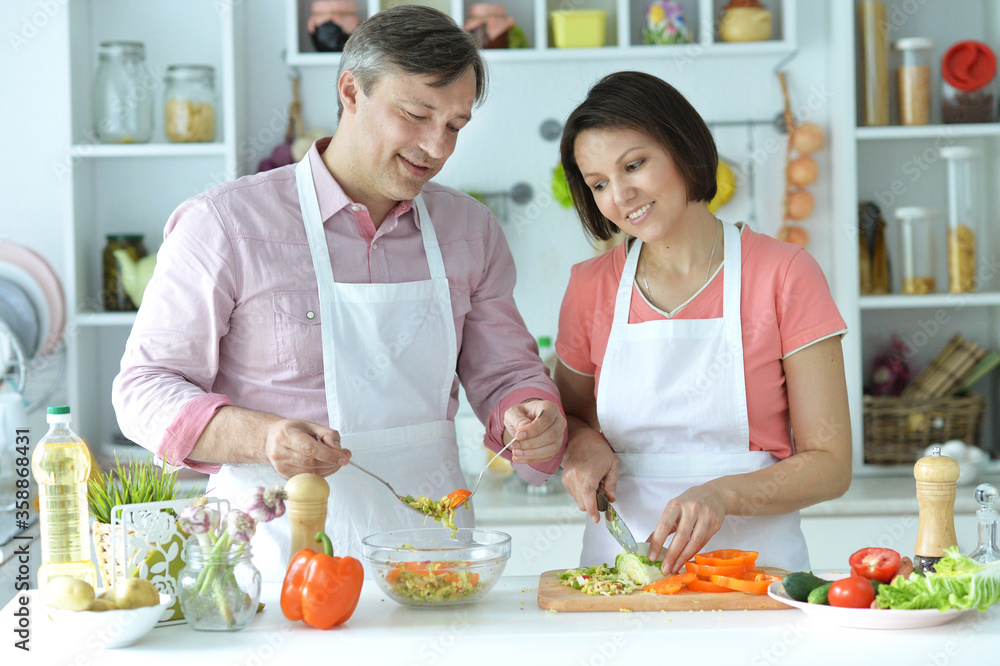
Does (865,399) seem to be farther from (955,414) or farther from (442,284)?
(442,284)

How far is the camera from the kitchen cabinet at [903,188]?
8.72 ft

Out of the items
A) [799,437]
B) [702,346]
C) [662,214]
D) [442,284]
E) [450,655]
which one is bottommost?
[450,655]

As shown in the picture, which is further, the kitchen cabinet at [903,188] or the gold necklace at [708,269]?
the kitchen cabinet at [903,188]

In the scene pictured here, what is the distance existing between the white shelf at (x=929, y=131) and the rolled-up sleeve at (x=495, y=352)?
4.49ft

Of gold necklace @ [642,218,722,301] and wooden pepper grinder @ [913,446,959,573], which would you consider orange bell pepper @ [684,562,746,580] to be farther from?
gold necklace @ [642,218,722,301]

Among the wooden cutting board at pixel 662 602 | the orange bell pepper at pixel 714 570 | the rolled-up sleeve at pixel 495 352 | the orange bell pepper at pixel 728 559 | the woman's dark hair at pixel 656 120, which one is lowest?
the wooden cutting board at pixel 662 602

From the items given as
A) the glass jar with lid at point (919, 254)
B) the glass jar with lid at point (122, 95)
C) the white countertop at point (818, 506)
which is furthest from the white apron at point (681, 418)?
the glass jar with lid at point (122, 95)

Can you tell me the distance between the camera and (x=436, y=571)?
4.03 feet

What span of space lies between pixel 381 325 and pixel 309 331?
0.12 m

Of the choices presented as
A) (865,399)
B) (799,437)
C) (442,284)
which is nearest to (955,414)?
(865,399)

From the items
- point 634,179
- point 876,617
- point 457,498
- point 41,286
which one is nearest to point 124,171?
point 41,286

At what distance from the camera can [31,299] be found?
267 cm

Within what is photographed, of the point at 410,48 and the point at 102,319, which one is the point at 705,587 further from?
the point at 102,319

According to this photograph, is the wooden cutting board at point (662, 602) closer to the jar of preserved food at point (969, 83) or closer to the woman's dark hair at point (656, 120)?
the woman's dark hair at point (656, 120)
